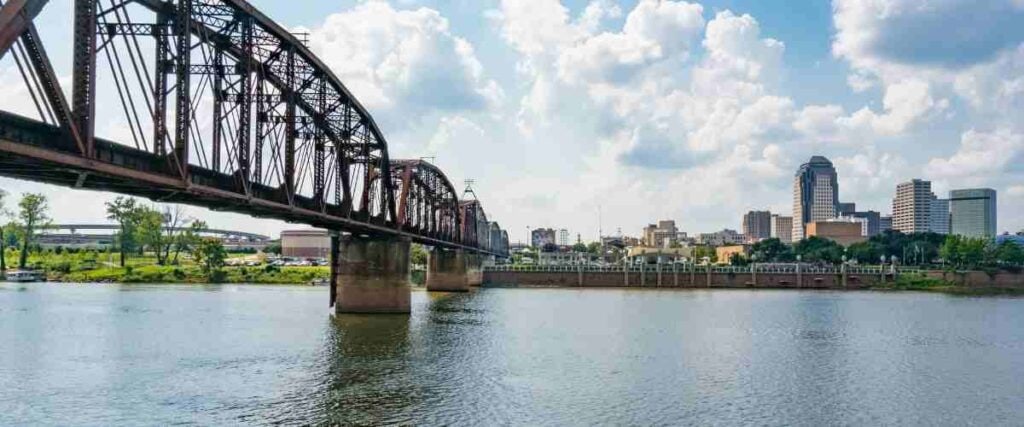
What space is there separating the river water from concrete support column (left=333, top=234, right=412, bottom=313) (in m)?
2.10

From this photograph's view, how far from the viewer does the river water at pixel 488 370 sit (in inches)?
1443

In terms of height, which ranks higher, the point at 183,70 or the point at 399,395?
the point at 183,70

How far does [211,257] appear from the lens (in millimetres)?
184125

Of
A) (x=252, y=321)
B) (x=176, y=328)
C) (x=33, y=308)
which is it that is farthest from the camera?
(x=33, y=308)

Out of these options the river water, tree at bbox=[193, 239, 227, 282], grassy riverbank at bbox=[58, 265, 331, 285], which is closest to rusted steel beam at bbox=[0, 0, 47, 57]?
the river water

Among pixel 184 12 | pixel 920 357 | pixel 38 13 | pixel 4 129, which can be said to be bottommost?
pixel 920 357

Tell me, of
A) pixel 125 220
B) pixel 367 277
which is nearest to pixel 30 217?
pixel 125 220

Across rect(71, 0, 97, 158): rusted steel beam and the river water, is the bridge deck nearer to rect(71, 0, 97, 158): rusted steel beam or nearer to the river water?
rect(71, 0, 97, 158): rusted steel beam

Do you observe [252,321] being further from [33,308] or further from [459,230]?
[459,230]

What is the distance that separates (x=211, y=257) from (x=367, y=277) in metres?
111

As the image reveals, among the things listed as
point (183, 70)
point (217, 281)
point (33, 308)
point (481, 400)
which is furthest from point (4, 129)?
point (217, 281)

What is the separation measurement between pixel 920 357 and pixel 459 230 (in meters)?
109

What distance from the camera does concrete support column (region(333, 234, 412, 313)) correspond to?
8394 centimetres

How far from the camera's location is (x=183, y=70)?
35.6m
